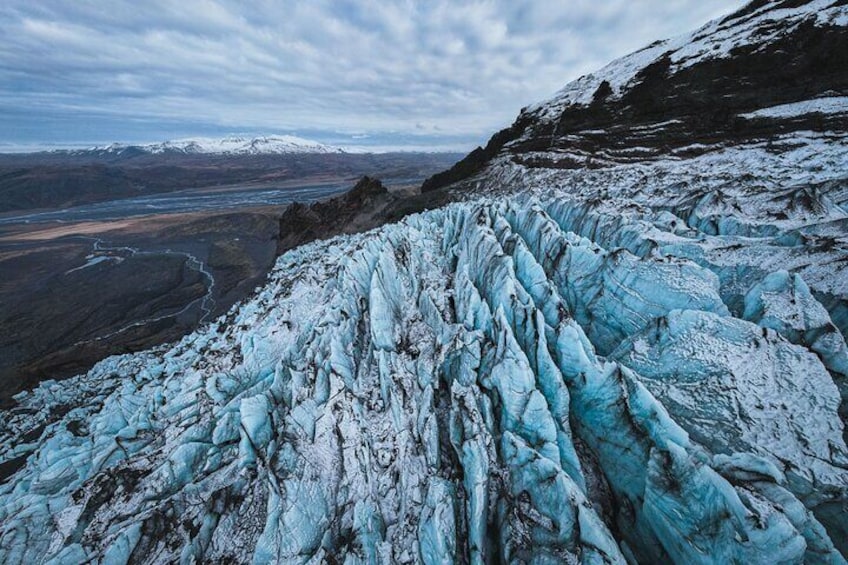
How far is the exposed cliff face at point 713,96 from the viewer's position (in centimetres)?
3008

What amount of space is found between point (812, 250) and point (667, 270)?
418cm

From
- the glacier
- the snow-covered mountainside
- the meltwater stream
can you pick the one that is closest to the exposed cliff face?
the snow-covered mountainside

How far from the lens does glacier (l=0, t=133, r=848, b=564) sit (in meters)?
6.23

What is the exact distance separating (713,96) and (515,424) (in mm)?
47489

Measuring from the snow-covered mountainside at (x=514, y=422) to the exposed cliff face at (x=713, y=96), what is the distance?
19.4 m

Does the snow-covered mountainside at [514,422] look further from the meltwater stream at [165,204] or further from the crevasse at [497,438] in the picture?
the meltwater stream at [165,204]

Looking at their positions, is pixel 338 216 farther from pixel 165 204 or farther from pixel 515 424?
pixel 165 204

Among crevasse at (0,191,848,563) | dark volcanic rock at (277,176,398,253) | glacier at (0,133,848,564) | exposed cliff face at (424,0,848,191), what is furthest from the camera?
dark volcanic rock at (277,176,398,253)

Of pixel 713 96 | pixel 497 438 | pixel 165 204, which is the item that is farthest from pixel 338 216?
pixel 165 204

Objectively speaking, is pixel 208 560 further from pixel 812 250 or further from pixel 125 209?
pixel 125 209

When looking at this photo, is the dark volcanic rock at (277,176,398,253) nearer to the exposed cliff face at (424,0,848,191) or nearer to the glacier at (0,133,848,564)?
the exposed cliff face at (424,0,848,191)

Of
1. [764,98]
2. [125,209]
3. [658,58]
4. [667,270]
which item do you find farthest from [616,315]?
[125,209]

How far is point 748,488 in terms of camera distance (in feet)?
17.9

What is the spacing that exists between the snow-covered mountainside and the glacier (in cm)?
5
